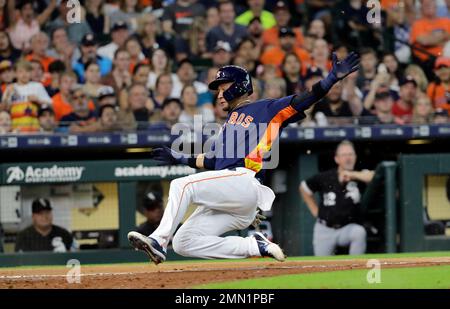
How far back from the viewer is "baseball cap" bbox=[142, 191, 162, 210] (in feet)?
38.4

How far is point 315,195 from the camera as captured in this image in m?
11.8

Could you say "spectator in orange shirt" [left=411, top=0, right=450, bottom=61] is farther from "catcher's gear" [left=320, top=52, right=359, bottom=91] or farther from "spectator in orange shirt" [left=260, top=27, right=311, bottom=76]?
"catcher's gear" [left=320, top=52, right=359, bottom=91]

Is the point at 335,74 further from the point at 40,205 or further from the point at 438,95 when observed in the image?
the point at 438,95

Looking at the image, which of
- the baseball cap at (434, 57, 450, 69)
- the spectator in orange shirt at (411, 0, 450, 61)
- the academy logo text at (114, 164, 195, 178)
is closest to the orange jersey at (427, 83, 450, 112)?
the baseball cap at (434, 57, 450, 69)

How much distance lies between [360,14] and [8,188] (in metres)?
5.24

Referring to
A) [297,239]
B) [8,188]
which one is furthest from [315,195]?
[8,188]

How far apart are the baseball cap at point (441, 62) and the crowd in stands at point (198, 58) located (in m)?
0.02

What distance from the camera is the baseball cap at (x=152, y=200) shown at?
11.7m

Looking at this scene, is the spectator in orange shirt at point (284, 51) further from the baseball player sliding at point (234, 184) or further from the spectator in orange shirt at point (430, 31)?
the baseball player sliding at point (234, 184)

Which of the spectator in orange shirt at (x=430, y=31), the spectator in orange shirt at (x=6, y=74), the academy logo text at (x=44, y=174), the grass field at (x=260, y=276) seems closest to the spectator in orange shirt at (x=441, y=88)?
the spectator in orange shirt at (x=430, y=31)

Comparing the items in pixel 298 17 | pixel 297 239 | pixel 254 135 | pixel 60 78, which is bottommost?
pixel 297 239

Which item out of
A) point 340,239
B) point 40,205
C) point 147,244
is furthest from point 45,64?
point 147,244

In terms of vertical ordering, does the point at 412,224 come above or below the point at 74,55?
below
